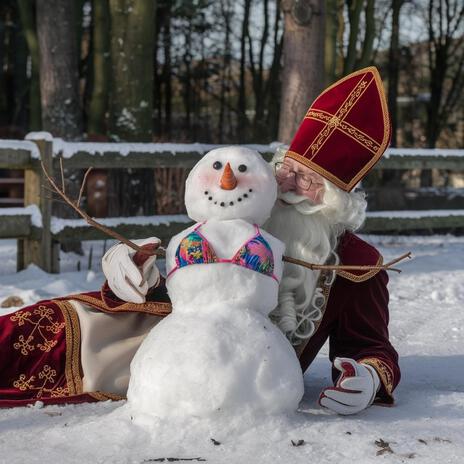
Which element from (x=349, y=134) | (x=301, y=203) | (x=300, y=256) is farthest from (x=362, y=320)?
(x=349, y=134)

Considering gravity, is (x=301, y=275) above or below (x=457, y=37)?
below

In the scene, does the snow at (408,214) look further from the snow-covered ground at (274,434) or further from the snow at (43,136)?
the snow-covered ground at (274,434)

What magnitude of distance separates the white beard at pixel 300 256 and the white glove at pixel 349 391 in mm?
228

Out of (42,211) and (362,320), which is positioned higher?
(42,211)

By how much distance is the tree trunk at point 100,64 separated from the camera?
414 inches

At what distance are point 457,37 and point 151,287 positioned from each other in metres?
21.3

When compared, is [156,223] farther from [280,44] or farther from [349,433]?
[280,44]

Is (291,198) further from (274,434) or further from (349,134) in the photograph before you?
(274,434)

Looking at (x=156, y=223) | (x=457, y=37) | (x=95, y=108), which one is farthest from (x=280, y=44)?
(x=156, y=223)

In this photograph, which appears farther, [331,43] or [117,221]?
[331,43]

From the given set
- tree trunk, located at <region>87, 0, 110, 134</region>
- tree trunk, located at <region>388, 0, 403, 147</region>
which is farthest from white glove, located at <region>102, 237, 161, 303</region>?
tree trunk, located at <region>388, 0, 403, 147</region>

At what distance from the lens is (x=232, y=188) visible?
246 centimetres

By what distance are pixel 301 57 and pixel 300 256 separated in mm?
4082

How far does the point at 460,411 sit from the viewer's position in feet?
8.66
